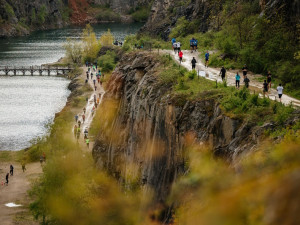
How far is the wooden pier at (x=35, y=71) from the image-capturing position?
4697 inches

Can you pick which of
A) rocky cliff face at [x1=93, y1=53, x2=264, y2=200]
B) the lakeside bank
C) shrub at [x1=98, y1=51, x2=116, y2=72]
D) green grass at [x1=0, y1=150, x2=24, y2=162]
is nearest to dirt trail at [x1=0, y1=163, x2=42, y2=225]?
the lakeside bank

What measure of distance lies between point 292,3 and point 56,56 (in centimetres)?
10700

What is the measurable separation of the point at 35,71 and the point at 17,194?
74623mm

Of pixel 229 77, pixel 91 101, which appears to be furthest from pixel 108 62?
pixel 229 77

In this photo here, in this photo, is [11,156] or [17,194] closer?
[17,194]

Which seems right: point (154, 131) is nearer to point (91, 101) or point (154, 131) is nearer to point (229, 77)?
point (229, 77)

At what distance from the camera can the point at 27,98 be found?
93.8 m

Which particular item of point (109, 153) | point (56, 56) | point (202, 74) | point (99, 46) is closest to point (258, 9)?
point (202, 74)

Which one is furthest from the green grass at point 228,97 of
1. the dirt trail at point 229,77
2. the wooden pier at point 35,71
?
the wooden pier at point 35,71

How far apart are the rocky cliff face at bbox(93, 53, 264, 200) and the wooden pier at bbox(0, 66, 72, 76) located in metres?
74.6

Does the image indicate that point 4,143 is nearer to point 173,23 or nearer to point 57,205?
point 57,205

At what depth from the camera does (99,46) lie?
12181 centimetres

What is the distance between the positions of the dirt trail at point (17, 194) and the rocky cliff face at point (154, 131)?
28.4 feet

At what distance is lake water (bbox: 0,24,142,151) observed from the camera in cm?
7244
